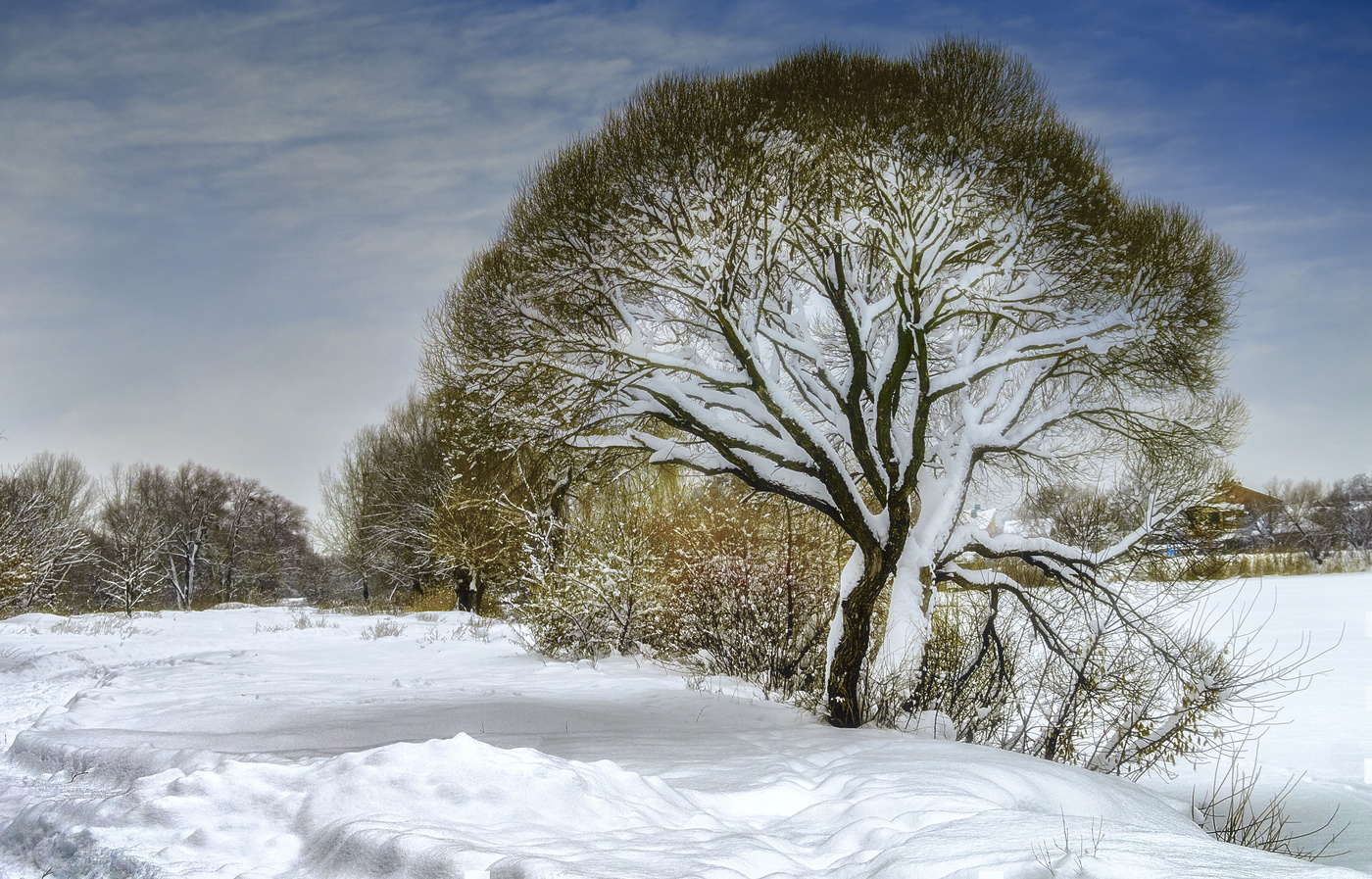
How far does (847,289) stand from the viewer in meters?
7.47

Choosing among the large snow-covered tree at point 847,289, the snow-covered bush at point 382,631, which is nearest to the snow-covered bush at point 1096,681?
the large snow-covered tree at point 847,289

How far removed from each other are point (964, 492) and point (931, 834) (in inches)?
189

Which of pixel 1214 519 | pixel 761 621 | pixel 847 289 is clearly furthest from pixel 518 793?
pixel 1214 519

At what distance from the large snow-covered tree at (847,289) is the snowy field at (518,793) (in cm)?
235

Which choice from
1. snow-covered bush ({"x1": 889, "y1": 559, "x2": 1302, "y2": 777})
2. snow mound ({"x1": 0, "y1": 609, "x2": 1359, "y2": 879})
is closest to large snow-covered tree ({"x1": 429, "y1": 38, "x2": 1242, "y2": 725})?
snow-covered bush ({"x1": 889, "y1": 559, "x2": 1302, "y2": 777})

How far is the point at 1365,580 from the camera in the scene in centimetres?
2677

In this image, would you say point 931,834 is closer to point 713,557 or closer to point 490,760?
point 490,760

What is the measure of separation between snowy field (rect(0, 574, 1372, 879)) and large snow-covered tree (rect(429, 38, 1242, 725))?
2.35 metres

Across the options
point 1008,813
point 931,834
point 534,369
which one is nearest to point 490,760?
point 931,834

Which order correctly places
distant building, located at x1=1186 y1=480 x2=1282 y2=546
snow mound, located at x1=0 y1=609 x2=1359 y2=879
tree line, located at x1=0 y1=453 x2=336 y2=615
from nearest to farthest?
snow mound, located at x1=0 y1=609 x2=1359 y2=879
distant building, located at x1=1186 y1=480 x2=1282 y2=546
tree line, located at x1=0 y1=453 x2=336 y2=615

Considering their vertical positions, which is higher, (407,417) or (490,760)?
(407,417)

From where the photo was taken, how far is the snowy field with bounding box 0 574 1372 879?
8.45 feet

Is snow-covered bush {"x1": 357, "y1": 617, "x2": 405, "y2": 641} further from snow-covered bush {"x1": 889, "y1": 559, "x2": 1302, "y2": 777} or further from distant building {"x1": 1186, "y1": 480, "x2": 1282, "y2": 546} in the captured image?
distant building {"x1": 1186, "y1": 480, "x2": 1282, "y2": 546}

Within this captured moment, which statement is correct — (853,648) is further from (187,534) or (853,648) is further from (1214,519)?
(187,534)
